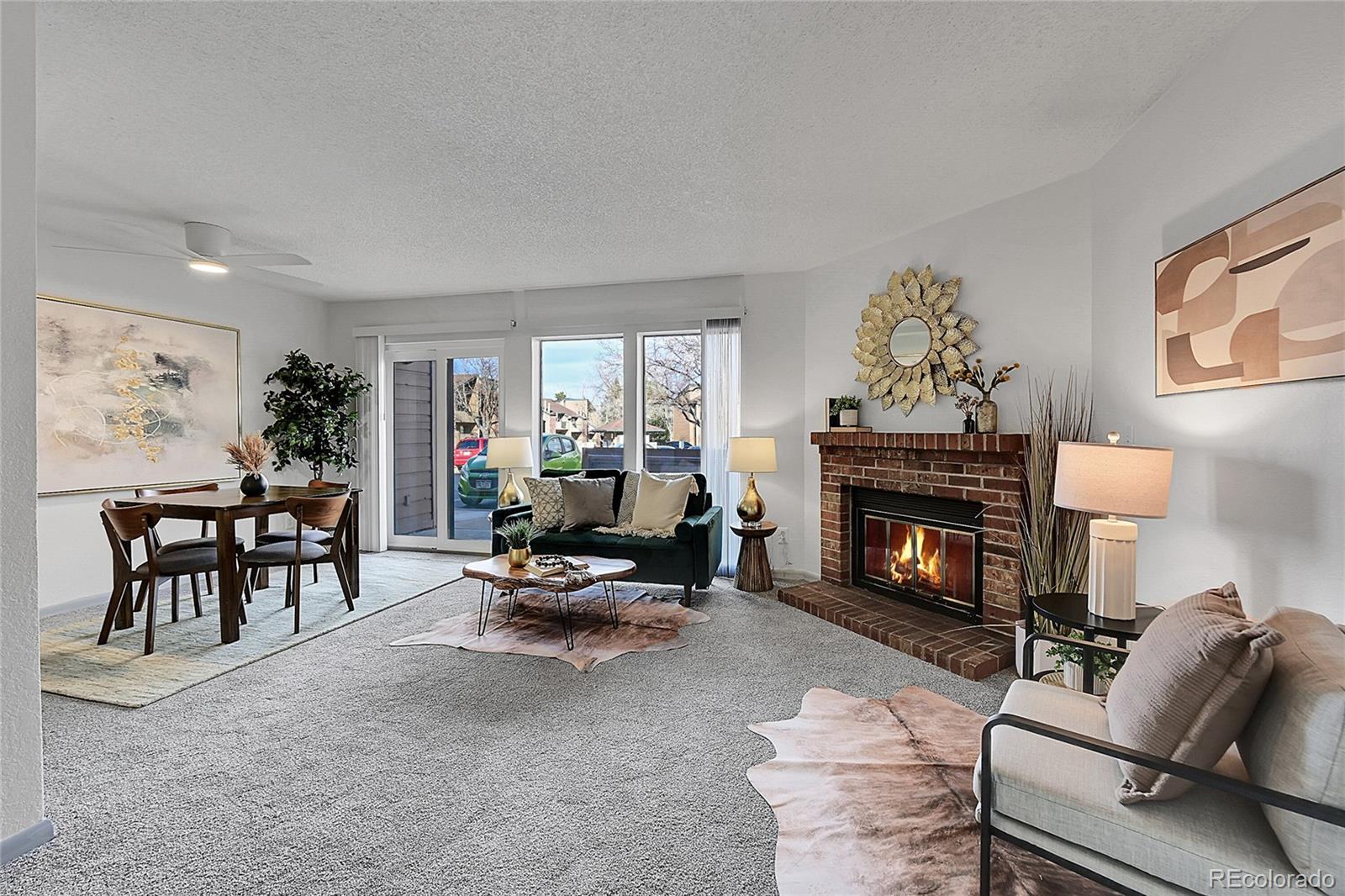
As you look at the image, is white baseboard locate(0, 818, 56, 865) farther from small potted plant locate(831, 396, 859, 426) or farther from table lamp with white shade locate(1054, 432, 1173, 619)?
small potted plant locate(831, 396, 859, 426)

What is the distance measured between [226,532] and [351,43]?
286 cm

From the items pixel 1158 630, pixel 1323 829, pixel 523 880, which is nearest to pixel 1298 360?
pixel 1158 630

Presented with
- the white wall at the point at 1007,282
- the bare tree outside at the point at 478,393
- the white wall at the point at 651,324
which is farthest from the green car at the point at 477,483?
the white wall at the point at 1007,282

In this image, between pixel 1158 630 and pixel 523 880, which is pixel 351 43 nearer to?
pixel 523 880

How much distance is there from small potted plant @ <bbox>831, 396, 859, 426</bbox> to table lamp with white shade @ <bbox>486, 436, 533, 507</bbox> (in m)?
2.76

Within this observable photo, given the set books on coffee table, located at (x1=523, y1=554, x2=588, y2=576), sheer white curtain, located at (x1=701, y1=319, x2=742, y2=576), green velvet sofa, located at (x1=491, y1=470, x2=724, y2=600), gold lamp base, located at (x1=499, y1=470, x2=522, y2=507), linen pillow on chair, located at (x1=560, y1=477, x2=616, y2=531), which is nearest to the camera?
books on coffee table, located at (x1=523, y1=554, x2=588, y2=576)

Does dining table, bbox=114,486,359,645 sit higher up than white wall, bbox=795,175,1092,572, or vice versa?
white wall, bbox=795,175,1092,572

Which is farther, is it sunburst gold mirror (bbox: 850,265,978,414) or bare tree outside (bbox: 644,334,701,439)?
bare tree outside (bbox: 644,334,701,439)

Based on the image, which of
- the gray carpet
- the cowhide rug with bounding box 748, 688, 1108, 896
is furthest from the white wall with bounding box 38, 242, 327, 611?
the cowhide rug with bounding box 748, 688, 1108, 896

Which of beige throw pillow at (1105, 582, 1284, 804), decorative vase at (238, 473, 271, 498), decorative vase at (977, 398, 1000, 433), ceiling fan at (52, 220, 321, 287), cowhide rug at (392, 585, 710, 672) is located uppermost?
ceiling fan at (52, 220, 321, 287)

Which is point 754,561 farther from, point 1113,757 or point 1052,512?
point 1113,757

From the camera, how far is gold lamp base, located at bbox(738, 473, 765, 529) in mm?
4918

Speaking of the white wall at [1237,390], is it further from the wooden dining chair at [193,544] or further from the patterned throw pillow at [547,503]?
the wooden dining chair at [193,544]

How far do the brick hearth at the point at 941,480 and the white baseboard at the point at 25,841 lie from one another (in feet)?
13.4
